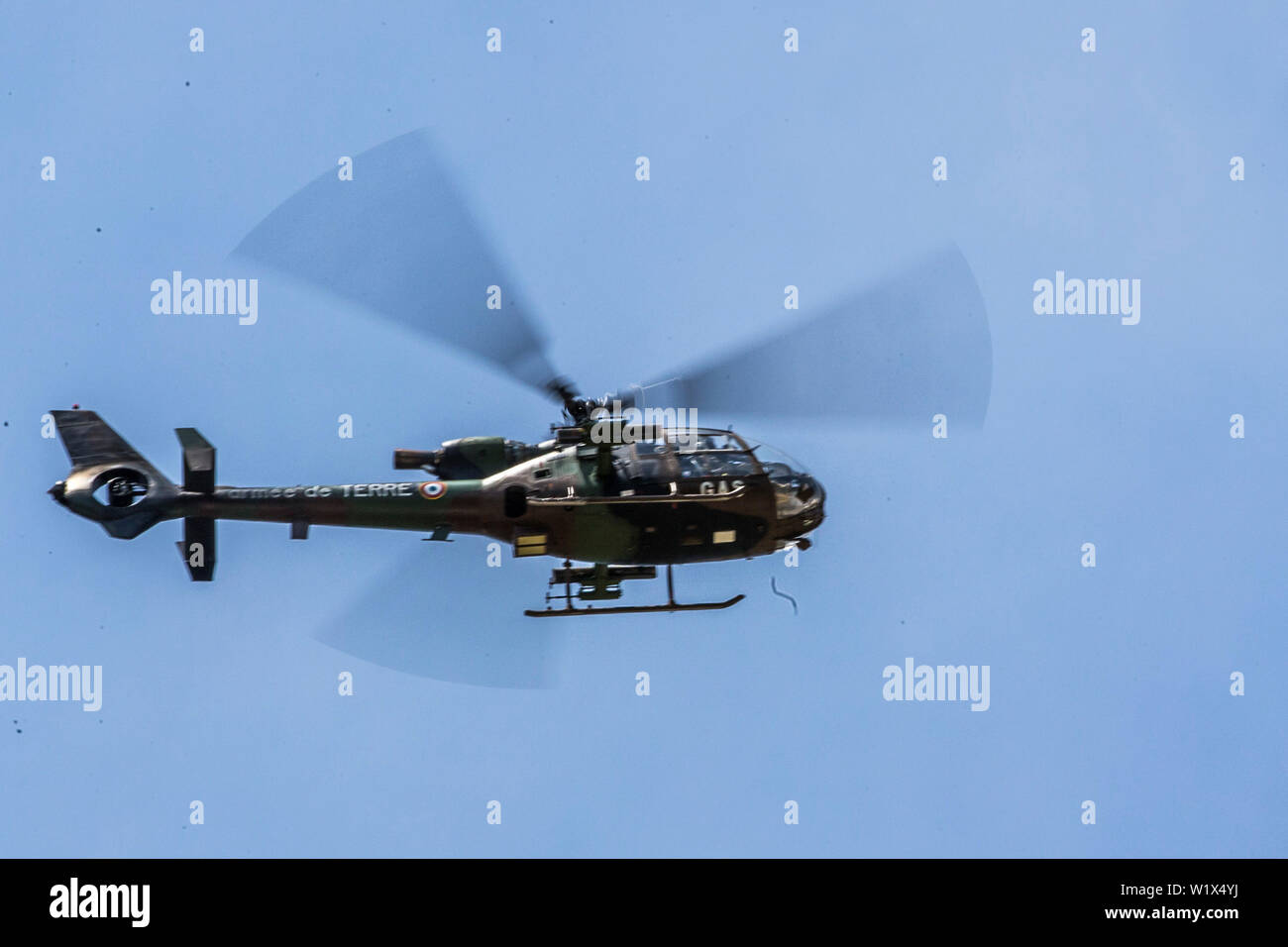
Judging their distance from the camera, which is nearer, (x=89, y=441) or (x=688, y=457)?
(x=688, y=457)

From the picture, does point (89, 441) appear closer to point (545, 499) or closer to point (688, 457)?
point (545, 499)

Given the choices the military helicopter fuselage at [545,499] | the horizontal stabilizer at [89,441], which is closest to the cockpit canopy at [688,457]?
the military helicopter fuselage at [545,499]

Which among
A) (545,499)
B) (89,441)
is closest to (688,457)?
(545,499)

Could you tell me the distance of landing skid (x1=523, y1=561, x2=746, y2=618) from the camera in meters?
13.9

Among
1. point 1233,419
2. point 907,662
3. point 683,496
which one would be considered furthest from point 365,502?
point 1233,419

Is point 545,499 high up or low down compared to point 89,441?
down

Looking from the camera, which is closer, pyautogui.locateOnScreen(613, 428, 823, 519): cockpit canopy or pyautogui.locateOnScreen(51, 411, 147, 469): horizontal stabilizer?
pyautogui.locateOnScreen(613, 428, 823, 519): cockpit canopy

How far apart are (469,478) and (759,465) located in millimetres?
3032

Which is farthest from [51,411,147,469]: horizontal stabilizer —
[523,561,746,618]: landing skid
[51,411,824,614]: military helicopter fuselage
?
[523,561,746,618]: landing skid

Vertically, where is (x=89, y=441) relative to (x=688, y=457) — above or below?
above

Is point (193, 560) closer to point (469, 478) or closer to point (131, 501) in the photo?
point (131, 501)

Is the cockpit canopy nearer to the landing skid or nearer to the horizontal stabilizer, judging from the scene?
the landing skid

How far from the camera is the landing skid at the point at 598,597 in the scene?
13914mm

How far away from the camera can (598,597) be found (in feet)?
46.9
